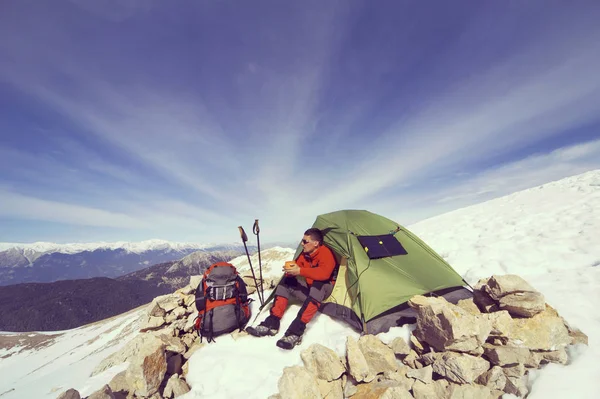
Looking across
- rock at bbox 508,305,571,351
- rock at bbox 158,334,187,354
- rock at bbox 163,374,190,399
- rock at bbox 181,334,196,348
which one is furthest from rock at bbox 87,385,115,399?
rock at bbox 508,305,571,351

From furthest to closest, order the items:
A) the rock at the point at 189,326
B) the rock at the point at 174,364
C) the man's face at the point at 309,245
A: 1. the rock at the point at 189,326
2. the man's face at the point at 309,245
3. the rock at the point at 174,364

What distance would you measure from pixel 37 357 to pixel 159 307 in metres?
110

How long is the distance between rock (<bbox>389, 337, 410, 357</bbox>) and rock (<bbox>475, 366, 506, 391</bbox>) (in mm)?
1429

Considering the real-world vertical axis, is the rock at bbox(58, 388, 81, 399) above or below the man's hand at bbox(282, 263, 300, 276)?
below

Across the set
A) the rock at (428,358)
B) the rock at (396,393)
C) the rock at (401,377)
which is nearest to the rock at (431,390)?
the rock at (401,377)

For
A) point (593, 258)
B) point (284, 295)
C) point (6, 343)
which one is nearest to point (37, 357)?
point (6, 343)

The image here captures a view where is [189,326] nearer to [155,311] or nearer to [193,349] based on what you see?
[193,349]

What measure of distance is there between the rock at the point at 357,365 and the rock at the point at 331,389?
15.1 inches

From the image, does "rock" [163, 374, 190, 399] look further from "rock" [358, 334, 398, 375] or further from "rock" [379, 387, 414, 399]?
"rock" [379, 387, 414, 399]

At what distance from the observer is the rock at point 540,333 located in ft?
16.1

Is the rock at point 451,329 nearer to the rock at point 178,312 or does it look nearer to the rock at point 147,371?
the rock at point 147,371

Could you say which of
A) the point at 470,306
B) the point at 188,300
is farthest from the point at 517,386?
the point at 188,300

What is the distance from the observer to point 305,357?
5727 millimetres

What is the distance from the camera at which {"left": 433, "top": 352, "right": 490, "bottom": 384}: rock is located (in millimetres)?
4566
